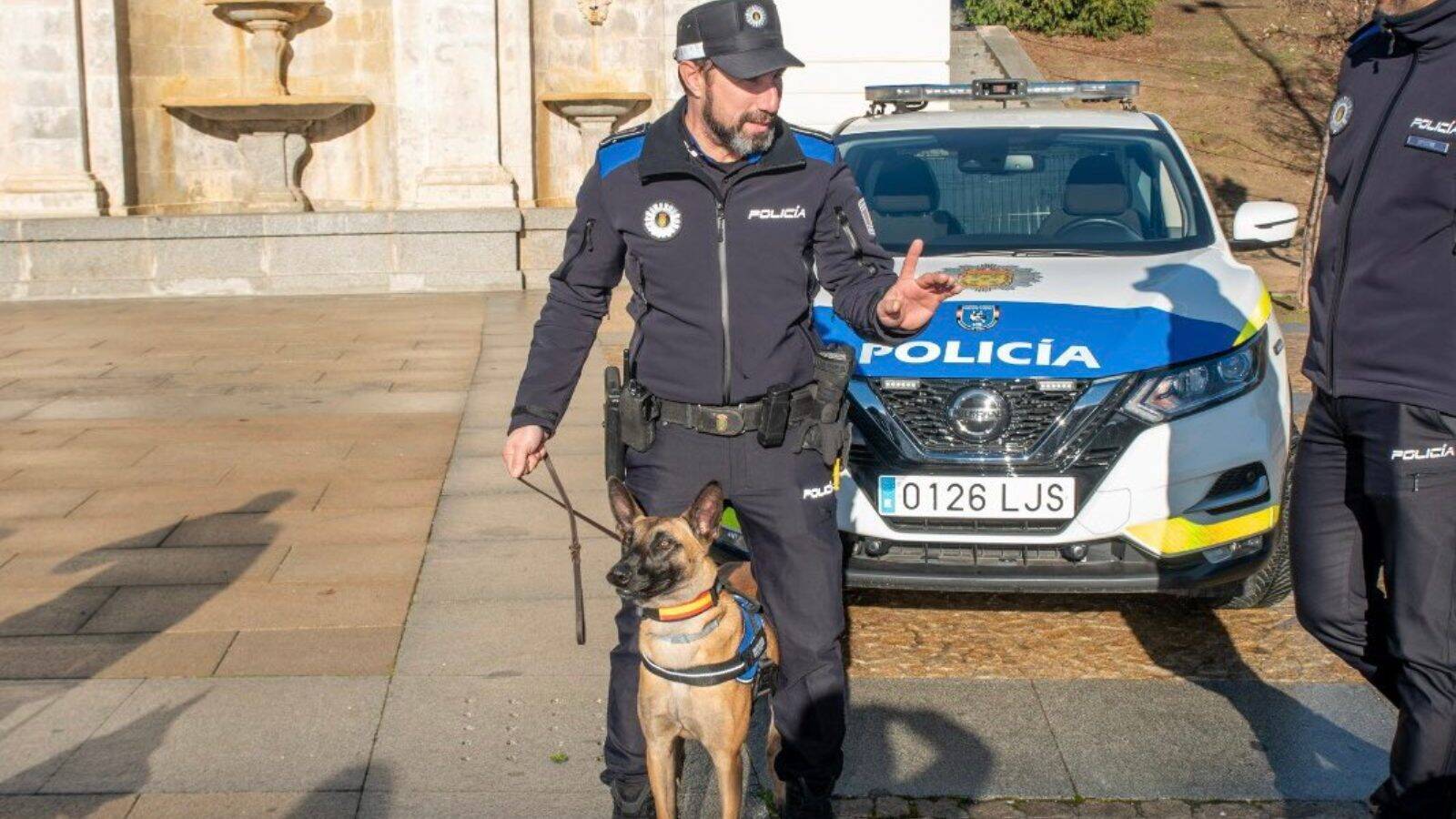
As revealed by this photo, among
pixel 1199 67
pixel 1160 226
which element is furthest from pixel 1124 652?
pixel 1199 67

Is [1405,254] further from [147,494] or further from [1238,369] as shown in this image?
[147,494]

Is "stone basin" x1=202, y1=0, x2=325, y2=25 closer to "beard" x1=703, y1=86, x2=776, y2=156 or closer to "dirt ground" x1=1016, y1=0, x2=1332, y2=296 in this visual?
"dirt ground" x1=1016, y1=0, x2=1332, y2=296

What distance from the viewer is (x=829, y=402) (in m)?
4.09

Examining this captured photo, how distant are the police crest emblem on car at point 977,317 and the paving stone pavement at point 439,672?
42.8 inches

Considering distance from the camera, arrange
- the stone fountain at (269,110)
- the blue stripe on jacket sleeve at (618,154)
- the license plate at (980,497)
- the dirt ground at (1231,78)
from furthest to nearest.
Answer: the dirt ground at (1231,78) → the stone fountain at (269,110) → the license plate at (980,497) → the blue stripe on jacket sleeve at (618,154)

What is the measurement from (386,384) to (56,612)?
507 centimetres

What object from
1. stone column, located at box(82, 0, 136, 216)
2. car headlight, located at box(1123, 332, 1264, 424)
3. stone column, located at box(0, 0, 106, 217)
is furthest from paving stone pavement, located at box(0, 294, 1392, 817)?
stone column, located at box(82, 0, 136, 216)

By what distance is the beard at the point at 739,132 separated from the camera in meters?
3.94

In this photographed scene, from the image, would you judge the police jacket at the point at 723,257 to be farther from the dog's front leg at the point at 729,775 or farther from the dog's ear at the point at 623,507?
the dog's front leg at the point at 729,775

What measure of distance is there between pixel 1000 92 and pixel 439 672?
154 inches

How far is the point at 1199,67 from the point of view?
1126 inches

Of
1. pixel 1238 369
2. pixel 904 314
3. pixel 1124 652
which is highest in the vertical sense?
pixel 904 314

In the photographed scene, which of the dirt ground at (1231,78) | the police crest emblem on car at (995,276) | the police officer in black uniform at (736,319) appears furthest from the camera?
the dirt ground at (1231,78)

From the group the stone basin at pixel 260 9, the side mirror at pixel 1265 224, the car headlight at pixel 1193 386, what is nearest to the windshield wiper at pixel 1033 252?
the side mirror at pixel 1265 224
